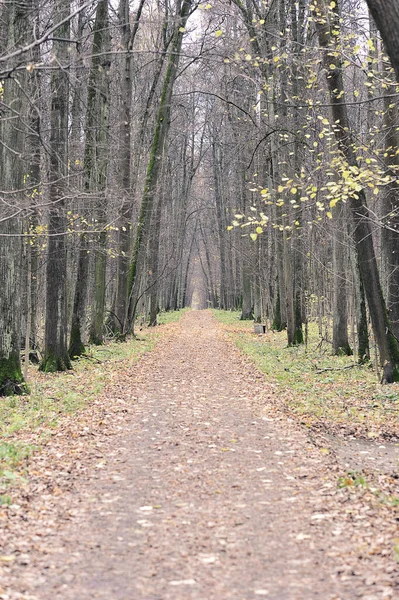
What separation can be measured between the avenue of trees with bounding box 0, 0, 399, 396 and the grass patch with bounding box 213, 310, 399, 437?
648mm

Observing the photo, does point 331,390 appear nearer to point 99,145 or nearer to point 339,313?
point 339,313

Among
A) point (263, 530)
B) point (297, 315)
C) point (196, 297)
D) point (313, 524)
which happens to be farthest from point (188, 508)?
point (196, 297)

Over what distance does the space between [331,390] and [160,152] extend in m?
14.3

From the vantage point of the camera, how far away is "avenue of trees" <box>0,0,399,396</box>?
8.40 metres

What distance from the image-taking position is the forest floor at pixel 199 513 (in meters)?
3.70

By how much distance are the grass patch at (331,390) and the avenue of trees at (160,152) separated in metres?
0.65

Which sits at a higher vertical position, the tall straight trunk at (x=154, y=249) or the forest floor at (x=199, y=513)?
the tall straight trunk at (x=154, y=249)

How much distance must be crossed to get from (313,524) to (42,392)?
275 inches

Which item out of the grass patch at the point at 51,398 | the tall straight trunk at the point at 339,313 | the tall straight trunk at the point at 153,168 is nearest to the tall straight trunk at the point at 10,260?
the grass patch at the point at 51,398

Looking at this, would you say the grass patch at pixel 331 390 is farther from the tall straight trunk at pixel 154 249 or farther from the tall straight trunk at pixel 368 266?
the tall straight trunk at pixel 154 249

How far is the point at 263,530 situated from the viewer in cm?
455

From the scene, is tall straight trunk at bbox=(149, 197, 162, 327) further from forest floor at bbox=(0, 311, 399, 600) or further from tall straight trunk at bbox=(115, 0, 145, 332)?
forest floor at bbox=(0, 311, 399, 600)

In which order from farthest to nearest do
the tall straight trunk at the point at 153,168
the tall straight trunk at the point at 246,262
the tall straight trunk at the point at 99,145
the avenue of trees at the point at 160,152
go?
the tall straight trunk at the point at 246,262, the tall straight trunk at the point at 153,168, the tall straight trunk at the point at 99,145, the avenue of trees at the point at 160,152

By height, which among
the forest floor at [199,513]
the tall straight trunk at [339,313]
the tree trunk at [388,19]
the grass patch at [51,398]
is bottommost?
the forest floor at [199,513]
